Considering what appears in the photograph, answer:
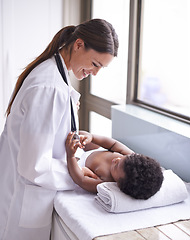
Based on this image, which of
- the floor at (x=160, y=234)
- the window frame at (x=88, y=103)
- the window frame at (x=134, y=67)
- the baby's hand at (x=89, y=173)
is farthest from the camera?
the window frame at (x=88, y=103)

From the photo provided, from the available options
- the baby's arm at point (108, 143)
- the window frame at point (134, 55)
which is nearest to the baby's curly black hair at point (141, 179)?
the baby's arm at point (108, 143)

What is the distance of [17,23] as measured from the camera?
9.85 ft

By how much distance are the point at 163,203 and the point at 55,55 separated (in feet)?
2.75

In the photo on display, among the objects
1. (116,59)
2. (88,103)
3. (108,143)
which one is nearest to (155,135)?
(108,143)

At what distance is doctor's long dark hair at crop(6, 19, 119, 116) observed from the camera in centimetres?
164

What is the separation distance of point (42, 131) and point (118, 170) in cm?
40

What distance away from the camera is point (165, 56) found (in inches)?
93.8

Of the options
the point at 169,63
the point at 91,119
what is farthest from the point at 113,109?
the point at 91,119

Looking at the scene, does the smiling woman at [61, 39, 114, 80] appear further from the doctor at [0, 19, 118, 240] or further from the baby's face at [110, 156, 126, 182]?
the baby's face at [110, 156, 126, 182]

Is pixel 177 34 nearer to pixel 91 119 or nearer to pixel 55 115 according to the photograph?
pixel 55 115

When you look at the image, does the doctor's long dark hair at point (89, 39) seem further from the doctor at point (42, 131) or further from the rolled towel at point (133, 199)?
the rolled towel at point (133, 199)

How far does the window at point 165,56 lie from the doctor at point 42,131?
0.68 metres

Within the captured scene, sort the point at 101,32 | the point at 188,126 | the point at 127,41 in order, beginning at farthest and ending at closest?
the point at 127,41, the point at 188,126, the point at 101,32

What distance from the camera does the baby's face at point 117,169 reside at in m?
1.65
